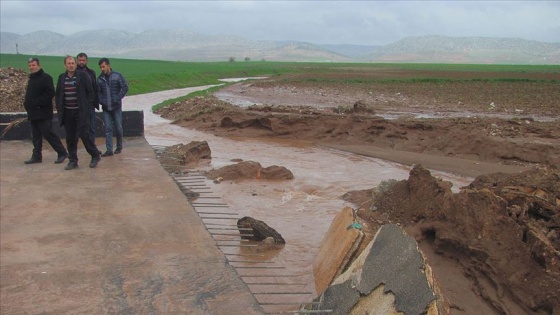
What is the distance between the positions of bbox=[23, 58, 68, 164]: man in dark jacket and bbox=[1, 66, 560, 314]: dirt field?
4493mm

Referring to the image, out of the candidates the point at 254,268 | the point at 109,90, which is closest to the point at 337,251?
the point at 254,268

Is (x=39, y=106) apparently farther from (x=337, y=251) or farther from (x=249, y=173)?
(x=337, y=251)

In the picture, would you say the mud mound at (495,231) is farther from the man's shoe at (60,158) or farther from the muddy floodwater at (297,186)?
the man's shoe at (60,158)

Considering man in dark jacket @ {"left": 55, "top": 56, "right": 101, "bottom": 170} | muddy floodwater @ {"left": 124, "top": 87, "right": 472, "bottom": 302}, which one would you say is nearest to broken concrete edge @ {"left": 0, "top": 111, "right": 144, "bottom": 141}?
muddy floodwater @ {"left": 124, "top": 87, "right": 472, "bottom": 302}

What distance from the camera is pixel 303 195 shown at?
8914 mm

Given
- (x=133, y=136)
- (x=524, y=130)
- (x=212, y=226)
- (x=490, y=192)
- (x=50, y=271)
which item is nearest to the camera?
(x=50, y=271)

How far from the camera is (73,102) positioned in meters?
7.95

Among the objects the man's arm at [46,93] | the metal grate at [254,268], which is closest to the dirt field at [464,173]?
the metal grate at [254,268]

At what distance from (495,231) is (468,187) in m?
1.57

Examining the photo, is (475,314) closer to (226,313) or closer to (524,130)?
(226,313)

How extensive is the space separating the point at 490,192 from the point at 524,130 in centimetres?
923

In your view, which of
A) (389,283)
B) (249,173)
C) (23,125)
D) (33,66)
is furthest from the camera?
(23,125)

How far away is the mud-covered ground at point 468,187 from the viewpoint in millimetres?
4965

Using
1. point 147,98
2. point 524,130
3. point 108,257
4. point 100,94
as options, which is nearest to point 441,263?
point 108,257
